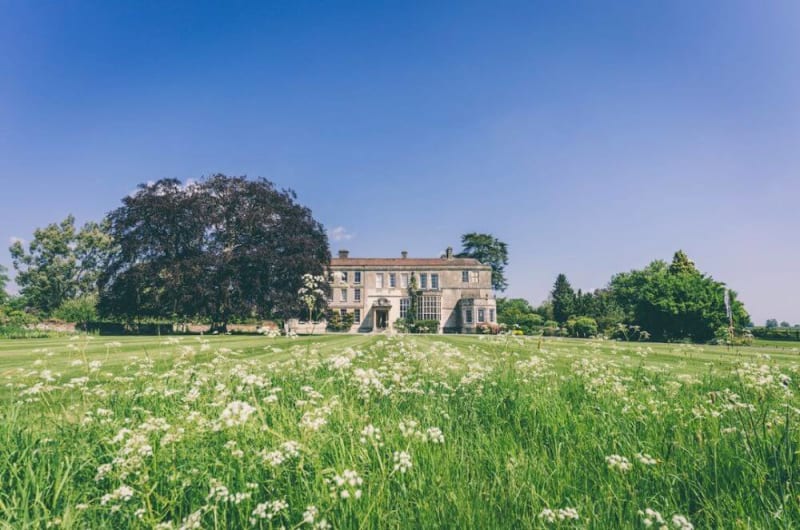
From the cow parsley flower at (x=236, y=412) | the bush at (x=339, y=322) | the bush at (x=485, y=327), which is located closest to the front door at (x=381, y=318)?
the bush at (x=339, y=322)

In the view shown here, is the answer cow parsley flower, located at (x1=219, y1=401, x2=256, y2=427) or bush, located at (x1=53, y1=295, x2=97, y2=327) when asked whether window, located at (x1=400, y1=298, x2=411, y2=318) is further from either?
cow parsley flower, located at (x1=219, y1=401, x2=256, y2=427)

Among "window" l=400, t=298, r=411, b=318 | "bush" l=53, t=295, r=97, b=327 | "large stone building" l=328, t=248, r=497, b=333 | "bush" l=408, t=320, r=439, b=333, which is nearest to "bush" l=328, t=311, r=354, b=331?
"large stone building" l=328, t=248, r=497, b=333

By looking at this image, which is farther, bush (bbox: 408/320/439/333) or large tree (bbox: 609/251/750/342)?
bush (bbox: 408/320/439/333)

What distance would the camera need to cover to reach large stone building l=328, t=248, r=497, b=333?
47531mm

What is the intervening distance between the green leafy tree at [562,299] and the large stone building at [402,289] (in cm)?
1412

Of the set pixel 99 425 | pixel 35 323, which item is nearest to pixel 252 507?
pixel 99 425

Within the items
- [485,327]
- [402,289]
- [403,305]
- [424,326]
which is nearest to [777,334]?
[485,327]

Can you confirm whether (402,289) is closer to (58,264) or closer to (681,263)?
(681,263)

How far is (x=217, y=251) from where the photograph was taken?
104 feet

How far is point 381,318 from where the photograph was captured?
48250 millimetres

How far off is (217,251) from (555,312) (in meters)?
46.3

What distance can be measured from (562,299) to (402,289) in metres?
24.6

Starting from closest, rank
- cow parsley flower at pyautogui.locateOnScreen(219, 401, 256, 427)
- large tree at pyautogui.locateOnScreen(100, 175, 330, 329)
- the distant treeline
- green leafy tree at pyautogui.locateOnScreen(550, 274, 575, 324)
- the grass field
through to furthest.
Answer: the grass field
cow parsley flower at pyautogui.locateOnScreen(219, 401, 256, 427)
large tree at pyautogui.locateOnScreen(100, 175, 330, 329)
the distant treeline
green leafy tree at pyautogui.locateOnScreen(550, 274, 575, 324)

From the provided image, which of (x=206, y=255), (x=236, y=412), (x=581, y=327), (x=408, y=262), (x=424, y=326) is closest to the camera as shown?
(x=236, y=412)
